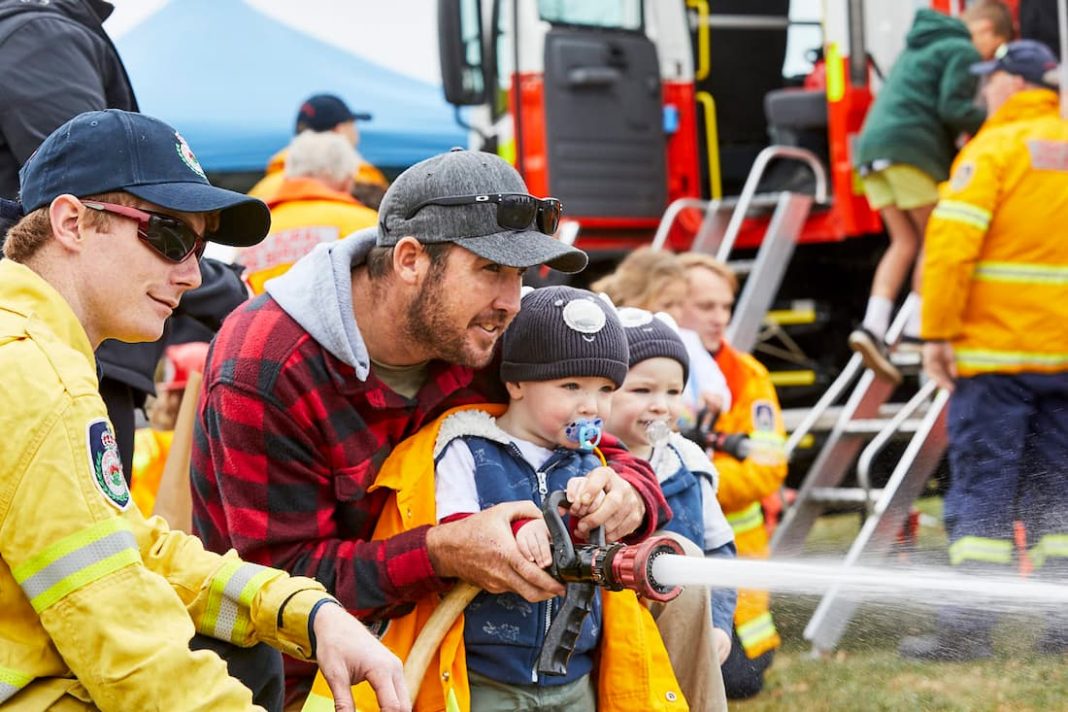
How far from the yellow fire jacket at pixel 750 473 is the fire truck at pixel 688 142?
197 centimetres

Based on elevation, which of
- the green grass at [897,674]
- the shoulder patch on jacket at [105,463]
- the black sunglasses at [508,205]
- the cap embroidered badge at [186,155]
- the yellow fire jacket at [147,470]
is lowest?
the green grass at [897,674]

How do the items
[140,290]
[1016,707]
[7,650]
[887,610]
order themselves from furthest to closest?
[887,610]
[1016,707]
[140,290]
[7,650]

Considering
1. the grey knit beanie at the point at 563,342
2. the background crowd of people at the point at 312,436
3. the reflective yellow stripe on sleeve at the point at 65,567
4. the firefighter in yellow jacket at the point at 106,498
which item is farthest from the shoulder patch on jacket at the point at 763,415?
the reflective yellow stripe on sleeve at the point at 65,567

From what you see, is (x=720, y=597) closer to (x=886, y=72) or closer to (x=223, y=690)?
(x=223, y=690)

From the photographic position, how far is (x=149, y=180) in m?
2.38

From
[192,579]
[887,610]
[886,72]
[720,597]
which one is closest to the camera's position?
[192,579]

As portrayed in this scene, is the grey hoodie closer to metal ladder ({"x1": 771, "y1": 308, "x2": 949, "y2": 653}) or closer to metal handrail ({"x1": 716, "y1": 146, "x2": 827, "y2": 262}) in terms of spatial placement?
metal ladder ({"x1": 771, "y1": 308, "x2": 949, "y2": 653})

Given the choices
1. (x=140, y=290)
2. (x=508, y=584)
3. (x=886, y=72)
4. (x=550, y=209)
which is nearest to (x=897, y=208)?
(x=886, y=72)

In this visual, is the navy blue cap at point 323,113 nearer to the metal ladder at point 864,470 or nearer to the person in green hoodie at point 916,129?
the person in green hoodie at point 916,129

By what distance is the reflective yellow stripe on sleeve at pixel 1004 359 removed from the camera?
589 centimetres

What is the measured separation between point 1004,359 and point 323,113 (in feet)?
11.3

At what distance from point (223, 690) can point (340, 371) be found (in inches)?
37.2

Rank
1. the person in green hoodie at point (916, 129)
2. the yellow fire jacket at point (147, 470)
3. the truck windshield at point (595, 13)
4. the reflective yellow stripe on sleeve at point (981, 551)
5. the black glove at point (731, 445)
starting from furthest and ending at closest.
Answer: the truck windshield at point (595, 13) → the person in green hoodie at point (916, 129) → the reflective yellow stripe on sleeve at point (981, 551) → the black glove at point (731, 445) → the yellow fire jacket at point (147, 470)

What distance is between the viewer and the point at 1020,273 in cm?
596
